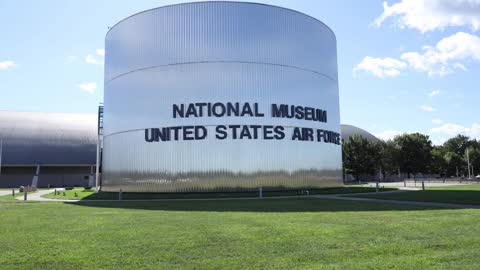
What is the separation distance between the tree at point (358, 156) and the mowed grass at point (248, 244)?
72583mm

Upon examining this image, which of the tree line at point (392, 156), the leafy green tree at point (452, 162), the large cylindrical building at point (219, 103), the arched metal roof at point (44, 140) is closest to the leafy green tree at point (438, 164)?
the tree line at point (392, 156)

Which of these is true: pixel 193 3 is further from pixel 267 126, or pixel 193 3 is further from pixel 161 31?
pixel 267 126

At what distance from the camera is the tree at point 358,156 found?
86.7 metres

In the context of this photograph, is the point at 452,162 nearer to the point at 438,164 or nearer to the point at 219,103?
the point at 438,164

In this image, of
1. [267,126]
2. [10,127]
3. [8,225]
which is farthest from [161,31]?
[10,127]

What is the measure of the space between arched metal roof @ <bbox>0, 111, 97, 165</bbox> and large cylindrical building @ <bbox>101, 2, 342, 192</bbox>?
1421 inches

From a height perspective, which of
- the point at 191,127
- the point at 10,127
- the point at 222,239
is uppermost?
the point at 10,127

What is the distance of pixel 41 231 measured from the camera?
1331cm

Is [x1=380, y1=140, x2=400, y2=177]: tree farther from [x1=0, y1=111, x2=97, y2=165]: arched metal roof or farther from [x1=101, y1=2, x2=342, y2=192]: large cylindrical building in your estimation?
[x1=0, y1=111, x2=97, y2=165]: arched metal roof

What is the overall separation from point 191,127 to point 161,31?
9849mm

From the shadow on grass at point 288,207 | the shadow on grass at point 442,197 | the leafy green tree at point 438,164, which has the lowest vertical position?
the shadow on grass at point 288,207

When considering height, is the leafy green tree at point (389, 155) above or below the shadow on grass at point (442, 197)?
above

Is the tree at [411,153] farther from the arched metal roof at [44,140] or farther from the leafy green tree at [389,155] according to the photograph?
the arched metal roof at [44,140]

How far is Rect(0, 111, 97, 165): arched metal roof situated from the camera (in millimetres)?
72438
